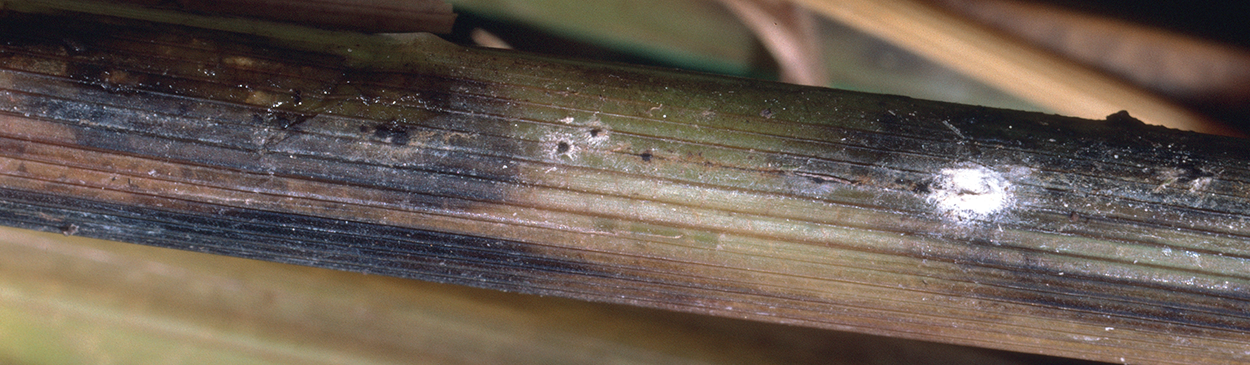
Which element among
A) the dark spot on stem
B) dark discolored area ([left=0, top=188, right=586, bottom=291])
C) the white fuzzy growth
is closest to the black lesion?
the dark spot on stem

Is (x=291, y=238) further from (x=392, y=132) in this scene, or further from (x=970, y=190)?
(x=970, y=190)

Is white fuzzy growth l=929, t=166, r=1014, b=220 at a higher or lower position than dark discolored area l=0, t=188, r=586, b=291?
higher

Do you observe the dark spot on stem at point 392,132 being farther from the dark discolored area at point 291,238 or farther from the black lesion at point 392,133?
the dark discolored area at point 291,238

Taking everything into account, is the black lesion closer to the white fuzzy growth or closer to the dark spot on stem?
the dark spot on stem

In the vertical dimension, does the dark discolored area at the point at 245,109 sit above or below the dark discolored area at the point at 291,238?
above

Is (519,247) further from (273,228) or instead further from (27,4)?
(27,4)

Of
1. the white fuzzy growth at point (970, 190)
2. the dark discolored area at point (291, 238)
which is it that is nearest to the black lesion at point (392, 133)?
the dark discolored area at point (291, 238)

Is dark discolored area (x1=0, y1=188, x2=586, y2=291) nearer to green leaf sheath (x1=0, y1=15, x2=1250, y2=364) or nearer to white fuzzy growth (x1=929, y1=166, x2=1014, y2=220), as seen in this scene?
green leaf sheath (x1=0, y1=15, x2=1250, y2=364)

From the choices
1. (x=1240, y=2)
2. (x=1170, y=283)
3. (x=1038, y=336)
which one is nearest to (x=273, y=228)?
(x=1038, y=336)

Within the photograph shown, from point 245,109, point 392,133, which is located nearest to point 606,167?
point 392,133

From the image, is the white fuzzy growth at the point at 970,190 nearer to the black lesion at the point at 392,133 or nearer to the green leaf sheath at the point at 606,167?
the green leaf sheath at the point at 606,167
